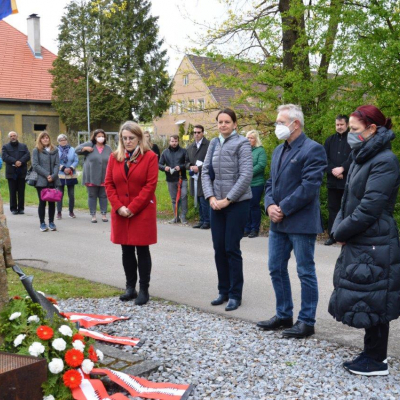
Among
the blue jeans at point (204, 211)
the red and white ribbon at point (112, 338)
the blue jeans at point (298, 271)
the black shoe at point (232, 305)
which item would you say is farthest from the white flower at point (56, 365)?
the blue jeans at point (204, 211)

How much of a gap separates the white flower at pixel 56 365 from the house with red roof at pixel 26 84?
3470 centimetres

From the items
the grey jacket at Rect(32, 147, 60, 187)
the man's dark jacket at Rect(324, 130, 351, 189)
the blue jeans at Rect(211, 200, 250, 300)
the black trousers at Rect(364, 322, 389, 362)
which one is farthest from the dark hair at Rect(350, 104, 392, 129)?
the grey jacket at Rect(32, 147, 60, 187)

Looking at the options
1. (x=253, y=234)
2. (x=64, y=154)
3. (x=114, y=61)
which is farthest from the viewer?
(x=114, y=61)

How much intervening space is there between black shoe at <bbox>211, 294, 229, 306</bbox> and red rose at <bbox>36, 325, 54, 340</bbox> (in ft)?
8.72

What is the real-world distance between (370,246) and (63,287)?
4.17 metres

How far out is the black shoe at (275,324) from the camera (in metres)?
5.42

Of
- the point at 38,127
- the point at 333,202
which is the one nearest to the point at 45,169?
the point at 333,202

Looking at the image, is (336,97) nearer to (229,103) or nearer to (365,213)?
(229,103)

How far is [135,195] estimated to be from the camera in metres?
6.32

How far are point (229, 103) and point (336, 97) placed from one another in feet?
8.80

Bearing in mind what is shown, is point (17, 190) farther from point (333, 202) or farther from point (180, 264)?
point (333, 202)

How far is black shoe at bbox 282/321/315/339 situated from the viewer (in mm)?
5152

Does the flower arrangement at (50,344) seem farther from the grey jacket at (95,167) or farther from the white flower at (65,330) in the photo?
the grey jacket at (95,167)

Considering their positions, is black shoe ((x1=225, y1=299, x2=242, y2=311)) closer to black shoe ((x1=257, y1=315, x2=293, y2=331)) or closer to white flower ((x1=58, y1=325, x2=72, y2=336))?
black shoe ((x1=257, y1=315, x2=293, y2=331))
